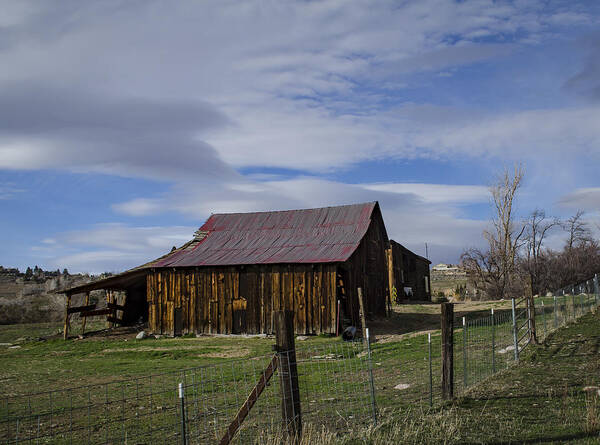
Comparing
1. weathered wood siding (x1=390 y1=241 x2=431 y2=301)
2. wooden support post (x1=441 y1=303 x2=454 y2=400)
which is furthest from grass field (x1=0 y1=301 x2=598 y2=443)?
weathered wood siding (x1=390 y1=241 x2=431 y2=301)

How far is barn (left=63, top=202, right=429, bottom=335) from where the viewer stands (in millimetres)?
26094

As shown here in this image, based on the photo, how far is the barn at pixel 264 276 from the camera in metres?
26.1

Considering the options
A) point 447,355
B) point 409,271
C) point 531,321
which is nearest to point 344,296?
point 531,321

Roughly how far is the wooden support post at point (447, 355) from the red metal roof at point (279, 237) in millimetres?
15800

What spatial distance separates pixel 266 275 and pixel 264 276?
0.12 meters

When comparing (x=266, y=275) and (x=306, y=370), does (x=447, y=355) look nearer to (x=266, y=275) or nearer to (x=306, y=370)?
(x=306, y=370)

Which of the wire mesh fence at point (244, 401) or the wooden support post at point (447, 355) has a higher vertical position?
the wooden support post at point (447, 355)

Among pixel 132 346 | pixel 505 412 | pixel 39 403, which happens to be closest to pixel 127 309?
→ pixel 132 346

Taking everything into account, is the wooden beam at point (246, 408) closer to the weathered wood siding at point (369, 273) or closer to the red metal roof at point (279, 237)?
the red metal roof at point (279, 237)

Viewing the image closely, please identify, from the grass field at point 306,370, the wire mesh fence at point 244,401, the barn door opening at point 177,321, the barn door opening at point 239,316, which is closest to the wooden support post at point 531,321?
the wire mesh fence at point 244,401

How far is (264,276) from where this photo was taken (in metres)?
27.0

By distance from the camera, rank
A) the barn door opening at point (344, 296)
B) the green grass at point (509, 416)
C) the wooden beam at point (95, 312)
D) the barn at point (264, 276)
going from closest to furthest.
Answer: the green grass at point (509, 416), the barn at point (264, 276), the barn door opening at point (344, 296), the wooden beam at point (95, 312)

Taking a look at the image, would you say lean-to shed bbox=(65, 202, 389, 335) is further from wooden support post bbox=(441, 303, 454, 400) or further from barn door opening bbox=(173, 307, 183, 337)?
wooden support post bbox=(441, 303, 454, 400)

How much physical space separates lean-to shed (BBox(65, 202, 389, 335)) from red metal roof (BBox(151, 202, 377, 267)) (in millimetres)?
57
